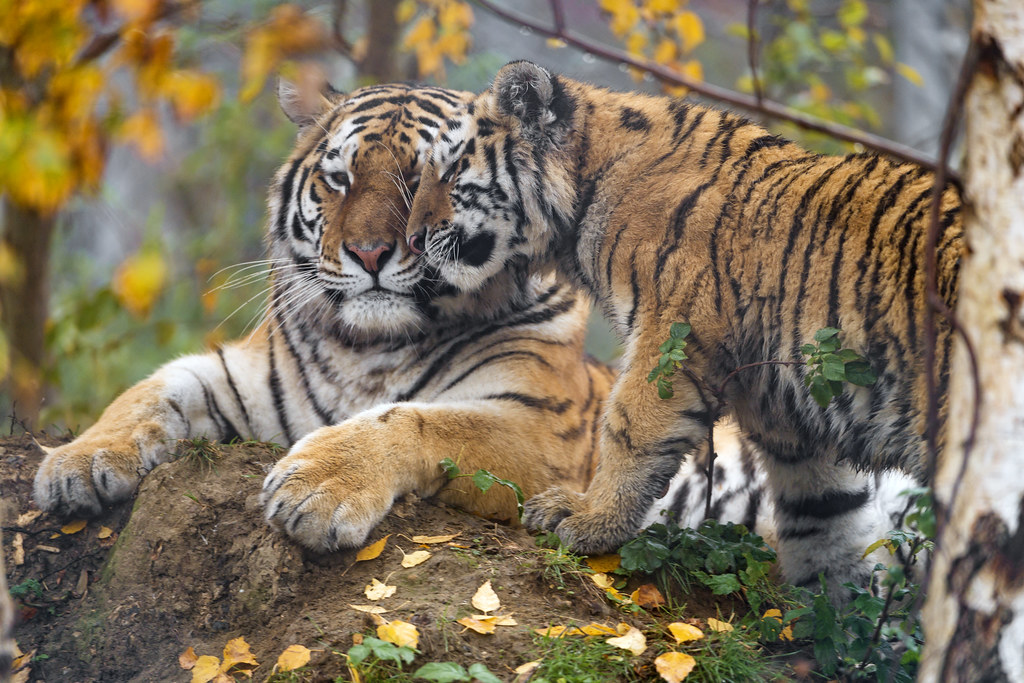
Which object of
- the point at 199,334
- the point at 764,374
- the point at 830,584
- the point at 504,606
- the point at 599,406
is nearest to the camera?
the point at 504,606

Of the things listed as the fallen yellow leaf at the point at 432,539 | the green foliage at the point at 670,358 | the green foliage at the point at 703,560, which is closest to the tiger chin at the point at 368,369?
the fallen yellow leaf at the point at 432,539

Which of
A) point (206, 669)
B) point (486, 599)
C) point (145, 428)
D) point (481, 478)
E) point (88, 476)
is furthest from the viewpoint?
point (145, 428)

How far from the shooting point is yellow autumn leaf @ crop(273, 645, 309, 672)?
1919 mm

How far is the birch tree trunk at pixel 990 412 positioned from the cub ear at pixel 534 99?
1.58 metres

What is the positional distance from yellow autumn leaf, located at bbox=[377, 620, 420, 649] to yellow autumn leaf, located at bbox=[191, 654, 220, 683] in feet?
1.25

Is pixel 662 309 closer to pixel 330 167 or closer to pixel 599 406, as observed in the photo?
pixel 599 406

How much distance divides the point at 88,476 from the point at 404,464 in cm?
89

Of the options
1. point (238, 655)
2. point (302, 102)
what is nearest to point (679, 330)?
point (238, 655)

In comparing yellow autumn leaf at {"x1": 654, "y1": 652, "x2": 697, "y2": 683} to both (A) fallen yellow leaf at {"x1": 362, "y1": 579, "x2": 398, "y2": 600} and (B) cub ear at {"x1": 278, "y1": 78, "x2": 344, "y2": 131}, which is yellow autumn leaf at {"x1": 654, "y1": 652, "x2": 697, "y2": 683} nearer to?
(A) fallen yellow leaf at {"x1": 362, "y1": 579, "x2": 398, "y2": 600}

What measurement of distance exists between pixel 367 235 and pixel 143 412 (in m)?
0.92

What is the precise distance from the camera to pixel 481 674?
1830mm

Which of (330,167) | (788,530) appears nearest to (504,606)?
(788,530)

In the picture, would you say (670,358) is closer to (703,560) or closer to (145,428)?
(703,560)

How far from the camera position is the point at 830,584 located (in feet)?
9.36
